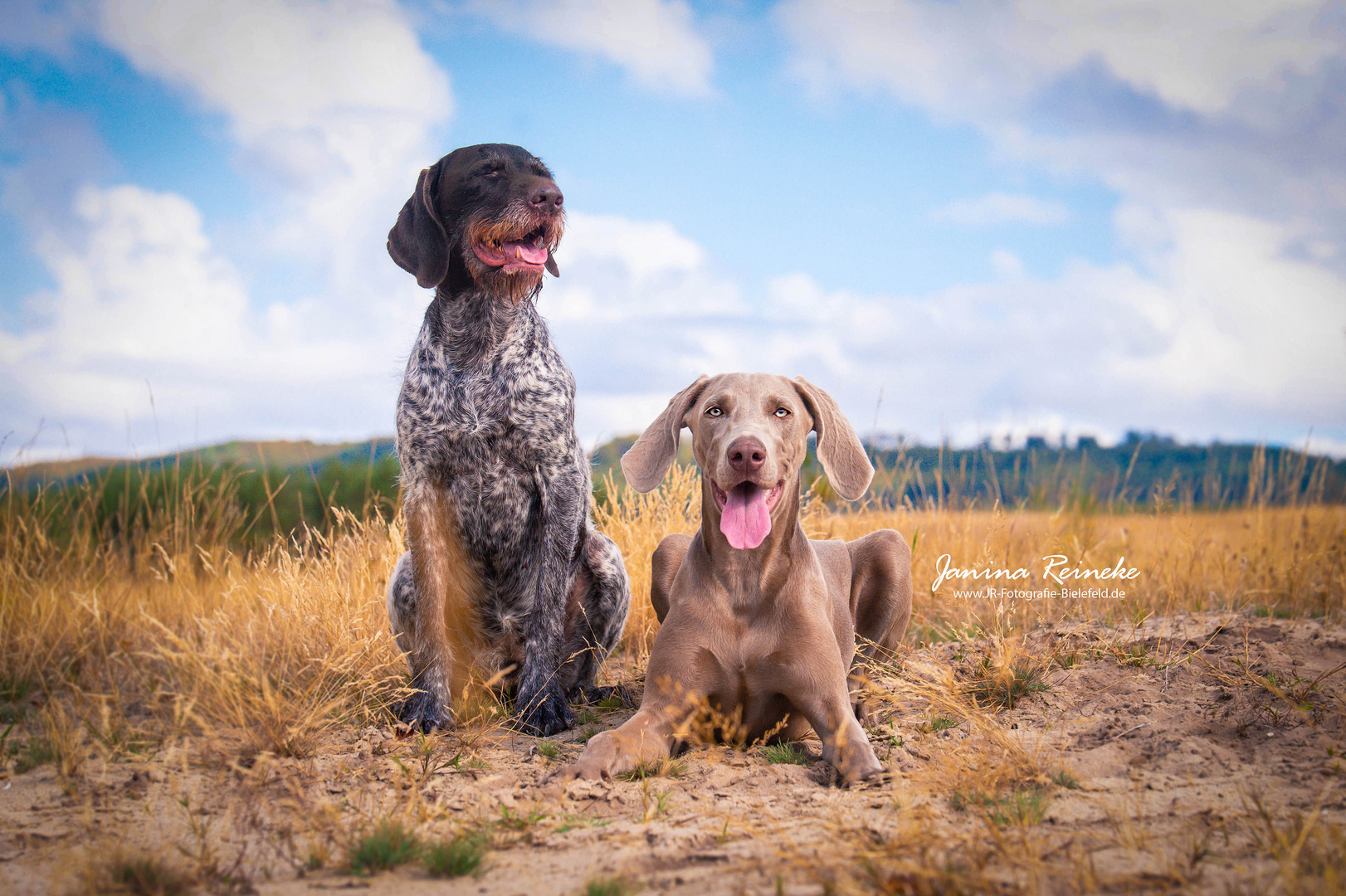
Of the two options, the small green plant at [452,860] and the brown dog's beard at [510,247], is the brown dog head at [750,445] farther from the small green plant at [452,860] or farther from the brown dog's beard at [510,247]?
the small green plant at [452,860]

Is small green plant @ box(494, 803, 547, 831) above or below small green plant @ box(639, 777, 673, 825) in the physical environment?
below

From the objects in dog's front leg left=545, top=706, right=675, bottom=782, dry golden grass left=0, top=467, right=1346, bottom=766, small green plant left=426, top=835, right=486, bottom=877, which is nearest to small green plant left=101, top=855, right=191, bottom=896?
small green plant left=426, top=835, right=486, bottom=877

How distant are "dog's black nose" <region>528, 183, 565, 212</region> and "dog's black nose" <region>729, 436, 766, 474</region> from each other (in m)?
1.95

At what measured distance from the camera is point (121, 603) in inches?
236

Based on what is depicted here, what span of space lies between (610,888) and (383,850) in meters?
0.76

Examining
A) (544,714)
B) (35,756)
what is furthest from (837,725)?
(35,756)

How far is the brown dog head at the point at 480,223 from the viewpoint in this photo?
454 cm

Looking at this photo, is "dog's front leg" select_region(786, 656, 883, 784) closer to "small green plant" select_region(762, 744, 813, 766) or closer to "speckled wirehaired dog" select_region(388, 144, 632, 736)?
"small green plant" select_region(762, 744, 813, 766)

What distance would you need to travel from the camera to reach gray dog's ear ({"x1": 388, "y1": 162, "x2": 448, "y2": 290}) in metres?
4.61

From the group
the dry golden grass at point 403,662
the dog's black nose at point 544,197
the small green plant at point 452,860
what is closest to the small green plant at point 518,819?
the dry golden grass at point 403,662

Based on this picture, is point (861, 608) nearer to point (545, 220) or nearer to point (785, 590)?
point (785, 590)

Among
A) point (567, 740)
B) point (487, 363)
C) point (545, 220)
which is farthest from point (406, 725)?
point (545, 220)

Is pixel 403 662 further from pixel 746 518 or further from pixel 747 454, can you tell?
pixel 747 454

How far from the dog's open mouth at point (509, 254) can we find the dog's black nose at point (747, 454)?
1.85m
